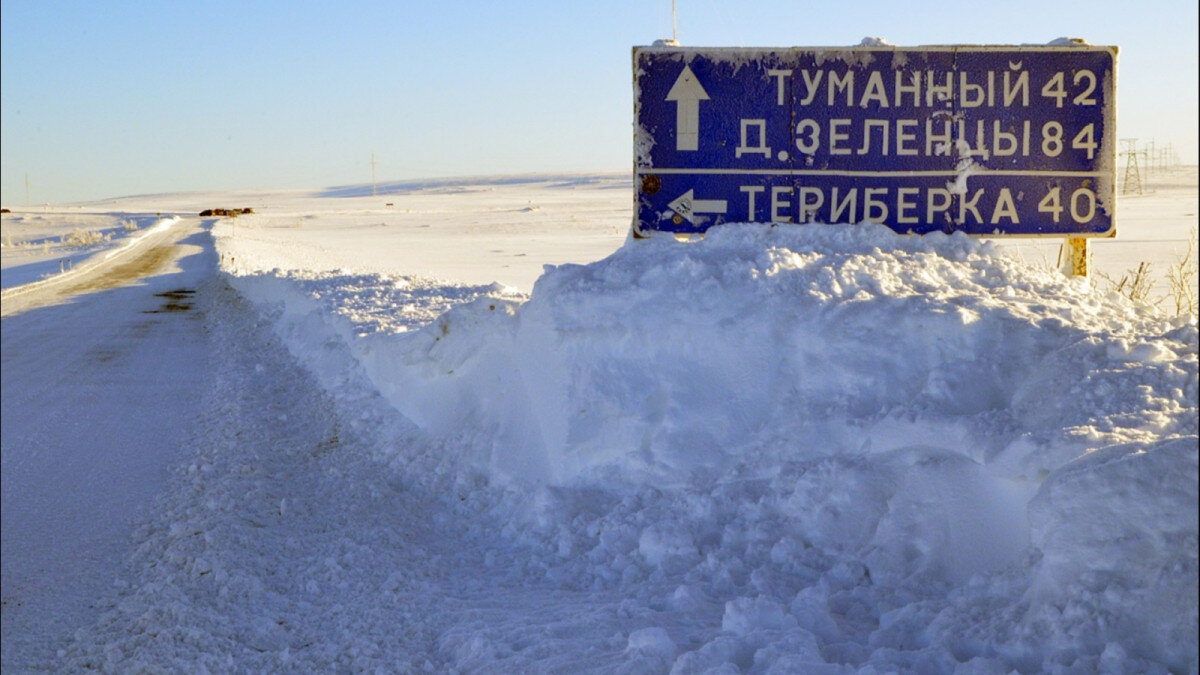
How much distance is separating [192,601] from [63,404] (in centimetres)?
343

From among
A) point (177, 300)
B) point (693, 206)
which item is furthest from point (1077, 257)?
point (177, 300)

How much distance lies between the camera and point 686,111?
6113mm

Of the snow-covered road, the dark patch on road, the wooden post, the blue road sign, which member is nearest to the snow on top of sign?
the blue road sign

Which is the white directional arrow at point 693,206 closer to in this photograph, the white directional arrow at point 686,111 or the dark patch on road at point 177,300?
the white directional arrow at point 686,111

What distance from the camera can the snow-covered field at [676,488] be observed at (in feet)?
9.76

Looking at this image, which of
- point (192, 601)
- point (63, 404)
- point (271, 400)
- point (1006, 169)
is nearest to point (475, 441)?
point (192, 601)

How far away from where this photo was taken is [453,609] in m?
3.75

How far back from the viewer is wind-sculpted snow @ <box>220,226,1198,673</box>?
285 centimetres

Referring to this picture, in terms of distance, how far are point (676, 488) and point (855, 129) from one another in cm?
294

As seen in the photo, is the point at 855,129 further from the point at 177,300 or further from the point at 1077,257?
the point at 177,300

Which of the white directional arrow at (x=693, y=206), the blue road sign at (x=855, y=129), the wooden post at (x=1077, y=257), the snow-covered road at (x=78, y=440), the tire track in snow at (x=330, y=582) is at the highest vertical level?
the blue road sign at (x=855, y=129)

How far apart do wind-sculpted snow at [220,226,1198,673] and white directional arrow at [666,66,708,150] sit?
697 mm

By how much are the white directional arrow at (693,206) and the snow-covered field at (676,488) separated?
0.96 ft

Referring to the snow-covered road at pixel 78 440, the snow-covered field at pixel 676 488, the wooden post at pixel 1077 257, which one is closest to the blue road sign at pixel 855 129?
the snow-covered field at pixel 676 488
